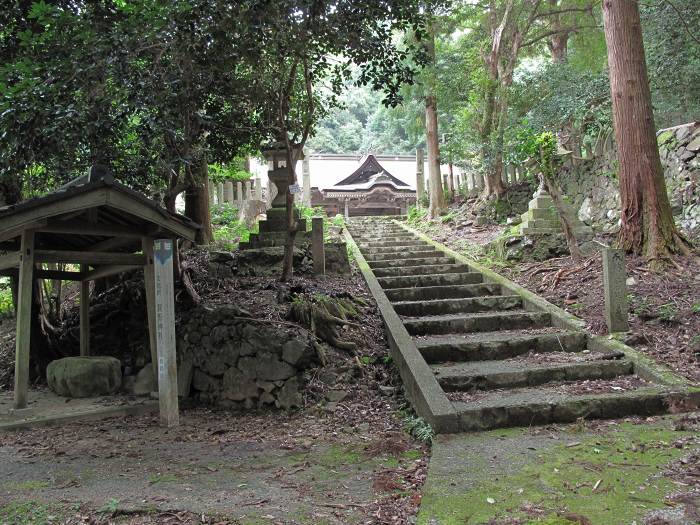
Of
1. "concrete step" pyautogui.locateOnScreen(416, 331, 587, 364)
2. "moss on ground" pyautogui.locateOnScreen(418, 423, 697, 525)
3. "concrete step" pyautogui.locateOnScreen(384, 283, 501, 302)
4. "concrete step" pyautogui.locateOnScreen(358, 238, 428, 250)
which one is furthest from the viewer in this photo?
"concrete step" pyautogui.locateOnScreen(358, 238, 428, 250)

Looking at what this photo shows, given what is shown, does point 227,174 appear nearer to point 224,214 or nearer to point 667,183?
point 224,214

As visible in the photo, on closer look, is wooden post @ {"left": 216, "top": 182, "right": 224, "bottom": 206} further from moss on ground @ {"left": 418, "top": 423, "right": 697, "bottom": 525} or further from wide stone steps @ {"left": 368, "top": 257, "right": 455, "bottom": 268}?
moss on ground @ {"left": 418, "top": 423, "right": 697, "bottom": 525}

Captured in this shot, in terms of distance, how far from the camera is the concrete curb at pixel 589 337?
15.6ft

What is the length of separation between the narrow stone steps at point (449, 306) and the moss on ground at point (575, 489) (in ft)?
11.7

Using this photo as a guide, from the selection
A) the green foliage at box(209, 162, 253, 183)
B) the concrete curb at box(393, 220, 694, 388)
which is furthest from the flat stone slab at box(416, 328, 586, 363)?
the green foliage at box(209, 162, 253, 183)

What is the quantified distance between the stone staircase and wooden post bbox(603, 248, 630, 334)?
1.20 ft

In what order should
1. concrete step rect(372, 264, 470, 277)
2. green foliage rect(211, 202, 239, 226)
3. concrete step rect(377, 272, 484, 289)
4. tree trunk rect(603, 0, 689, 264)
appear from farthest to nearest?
green foliage rect(211, 202, 239, 226), concrete step rect(372, 264, 470, 277), concrete step rect(377, 272, 484, 289), tree trunk rect(603, 0, 689, 264)

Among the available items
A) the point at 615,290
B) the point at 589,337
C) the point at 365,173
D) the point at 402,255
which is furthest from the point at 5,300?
the point at 365,173

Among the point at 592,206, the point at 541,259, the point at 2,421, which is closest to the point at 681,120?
the point at 592,206

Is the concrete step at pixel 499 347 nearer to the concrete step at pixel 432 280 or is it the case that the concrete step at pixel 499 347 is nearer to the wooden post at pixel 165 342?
the concrete step at pixel 432 280

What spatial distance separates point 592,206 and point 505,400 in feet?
24.6

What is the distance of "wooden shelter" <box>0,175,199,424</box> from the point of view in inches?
201

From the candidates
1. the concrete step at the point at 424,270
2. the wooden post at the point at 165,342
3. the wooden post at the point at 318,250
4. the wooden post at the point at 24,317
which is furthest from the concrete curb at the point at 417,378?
the wooden post at the point at 24,317

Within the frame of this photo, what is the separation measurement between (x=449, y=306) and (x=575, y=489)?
170 inches
